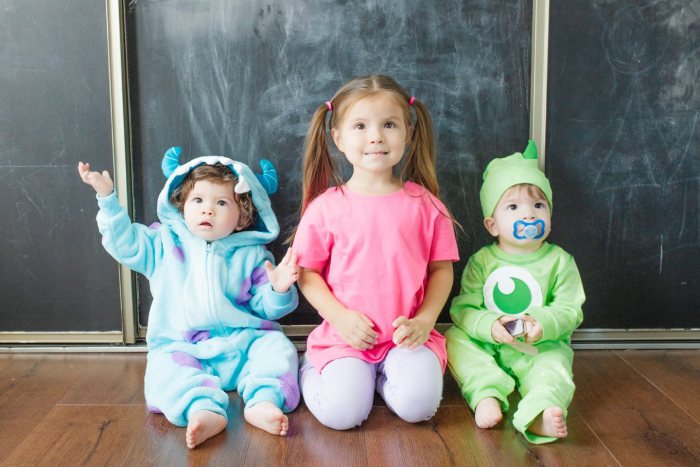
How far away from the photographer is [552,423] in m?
1.42

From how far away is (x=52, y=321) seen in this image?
1.96m

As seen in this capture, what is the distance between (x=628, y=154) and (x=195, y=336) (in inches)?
53.6

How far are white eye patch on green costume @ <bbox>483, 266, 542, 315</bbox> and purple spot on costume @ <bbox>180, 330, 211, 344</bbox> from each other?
772mm

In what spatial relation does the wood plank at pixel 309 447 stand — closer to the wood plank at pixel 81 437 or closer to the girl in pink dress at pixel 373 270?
the girl in pink dress at pixel 373 270

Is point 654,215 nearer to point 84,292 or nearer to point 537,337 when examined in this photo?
point 537,337

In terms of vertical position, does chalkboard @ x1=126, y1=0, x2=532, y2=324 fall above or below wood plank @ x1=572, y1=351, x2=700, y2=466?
above

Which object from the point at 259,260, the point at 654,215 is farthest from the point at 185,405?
the point at 654,215

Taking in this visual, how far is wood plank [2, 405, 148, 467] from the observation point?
1.37 metres

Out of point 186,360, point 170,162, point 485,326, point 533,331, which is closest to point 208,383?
point 186,360

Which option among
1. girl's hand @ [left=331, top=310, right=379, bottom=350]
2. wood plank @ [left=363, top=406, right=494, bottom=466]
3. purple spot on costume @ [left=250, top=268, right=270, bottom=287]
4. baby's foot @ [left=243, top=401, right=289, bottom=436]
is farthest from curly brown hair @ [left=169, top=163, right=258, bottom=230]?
wood plank @ [left=363, top=406, right=494, bottom=466]

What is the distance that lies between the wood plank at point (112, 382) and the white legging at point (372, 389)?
0.49 m

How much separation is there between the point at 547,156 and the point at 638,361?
66 centimetres

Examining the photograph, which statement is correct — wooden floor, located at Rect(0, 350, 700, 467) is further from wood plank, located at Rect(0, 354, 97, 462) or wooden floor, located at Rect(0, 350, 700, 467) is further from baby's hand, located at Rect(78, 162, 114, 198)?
baby's hand, located at Rect(78, 162, 114, 198)

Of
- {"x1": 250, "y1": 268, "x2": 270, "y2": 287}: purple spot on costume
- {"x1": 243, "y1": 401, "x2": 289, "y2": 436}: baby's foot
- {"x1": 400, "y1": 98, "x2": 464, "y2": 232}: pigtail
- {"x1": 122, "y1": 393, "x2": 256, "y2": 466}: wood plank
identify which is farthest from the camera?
{"x1": 250, "y1": 268, "x2": 270, "y2": 287}: purple spot on costume
